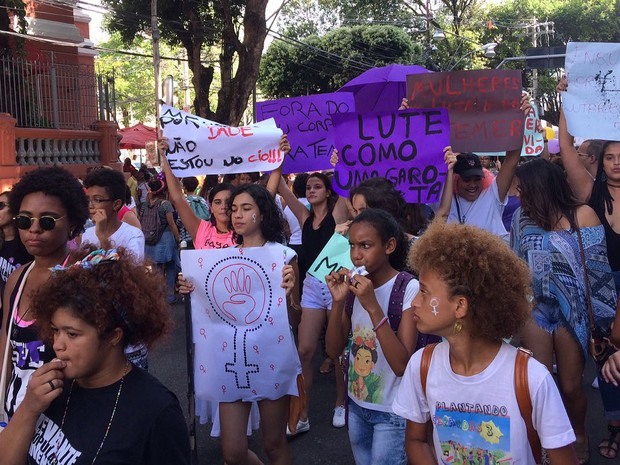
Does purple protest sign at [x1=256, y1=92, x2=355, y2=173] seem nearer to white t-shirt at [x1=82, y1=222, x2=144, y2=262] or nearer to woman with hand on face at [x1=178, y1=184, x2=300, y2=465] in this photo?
white t-shirt at [x1=82, y1=222, x2=144, y2=262]

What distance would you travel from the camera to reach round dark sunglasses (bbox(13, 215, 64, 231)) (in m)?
2.90

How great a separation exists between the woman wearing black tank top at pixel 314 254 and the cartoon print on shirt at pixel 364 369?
4.97ft

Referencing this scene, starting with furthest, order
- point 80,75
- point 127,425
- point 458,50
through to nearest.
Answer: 1. point 458,50
2. point 80,75
3. point 127,425

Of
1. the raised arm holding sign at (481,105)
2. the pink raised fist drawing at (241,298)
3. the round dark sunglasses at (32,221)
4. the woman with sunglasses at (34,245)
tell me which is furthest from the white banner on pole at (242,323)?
the raised arm holding sign at (481,105)

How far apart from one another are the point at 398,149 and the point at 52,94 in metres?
12.0

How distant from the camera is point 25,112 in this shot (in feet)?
45.3

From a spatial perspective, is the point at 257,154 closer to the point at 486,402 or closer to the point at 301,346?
the point at 301,346

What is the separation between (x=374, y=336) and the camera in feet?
10.3

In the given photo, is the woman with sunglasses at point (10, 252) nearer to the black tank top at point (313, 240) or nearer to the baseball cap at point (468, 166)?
the black tank top at point (313, 240)

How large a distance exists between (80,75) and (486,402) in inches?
600

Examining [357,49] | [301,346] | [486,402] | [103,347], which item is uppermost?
[357,49]

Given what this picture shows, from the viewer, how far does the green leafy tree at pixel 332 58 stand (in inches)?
1324

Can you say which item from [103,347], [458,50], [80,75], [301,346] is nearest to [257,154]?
[301,346]

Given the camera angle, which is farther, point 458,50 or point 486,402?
point 458,50
